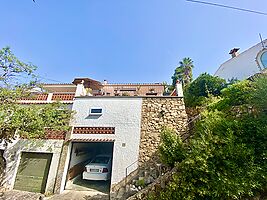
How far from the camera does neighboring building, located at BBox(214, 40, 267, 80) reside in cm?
1563

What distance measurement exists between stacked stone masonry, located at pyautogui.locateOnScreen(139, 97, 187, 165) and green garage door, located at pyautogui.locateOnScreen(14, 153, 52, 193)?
5.72 m

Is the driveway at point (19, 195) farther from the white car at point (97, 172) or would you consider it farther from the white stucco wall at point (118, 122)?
the white stucco wall at point (118, 122)

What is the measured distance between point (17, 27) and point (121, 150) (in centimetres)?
771

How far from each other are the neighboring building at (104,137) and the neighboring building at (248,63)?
11212 millimetres

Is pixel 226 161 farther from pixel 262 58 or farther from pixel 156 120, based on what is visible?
pixel 262 58

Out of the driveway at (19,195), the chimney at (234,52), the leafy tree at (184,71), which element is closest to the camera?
the driveway at (19,195)

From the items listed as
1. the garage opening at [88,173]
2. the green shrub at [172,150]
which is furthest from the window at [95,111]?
the green shrub at [172,150]

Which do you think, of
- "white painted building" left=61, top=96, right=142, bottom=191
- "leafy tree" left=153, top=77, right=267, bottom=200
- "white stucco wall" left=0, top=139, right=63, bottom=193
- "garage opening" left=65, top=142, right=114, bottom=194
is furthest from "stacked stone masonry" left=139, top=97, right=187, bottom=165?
"white stucco wall" left=0, top=139, right=63, bottom=193

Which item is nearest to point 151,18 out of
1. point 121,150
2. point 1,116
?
point 121,150

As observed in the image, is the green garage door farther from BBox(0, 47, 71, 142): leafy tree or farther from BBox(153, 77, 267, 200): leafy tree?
BBox(153, 77, 267, 200): leafy tree

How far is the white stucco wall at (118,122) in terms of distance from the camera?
887 centimetres

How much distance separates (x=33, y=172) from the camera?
918cm

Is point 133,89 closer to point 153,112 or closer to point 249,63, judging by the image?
point 153,112

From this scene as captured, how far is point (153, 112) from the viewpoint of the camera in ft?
32.9
